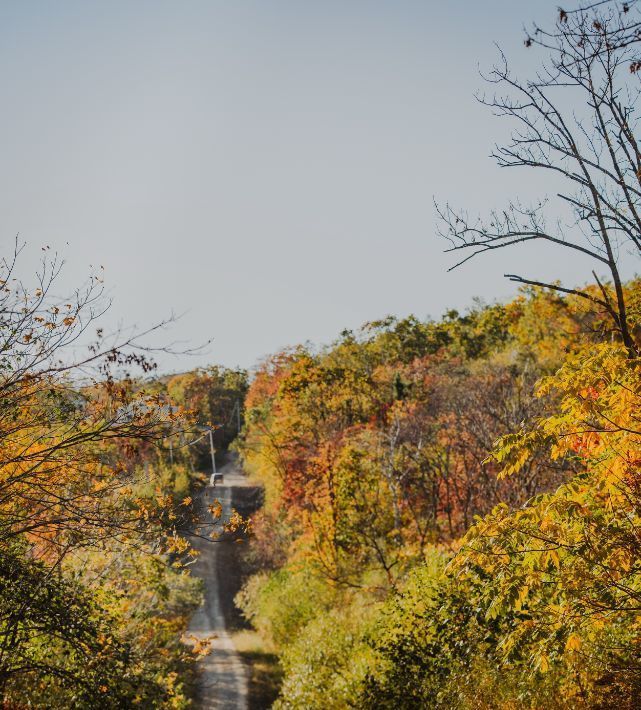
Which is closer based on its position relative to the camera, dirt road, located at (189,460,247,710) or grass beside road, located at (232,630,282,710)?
dirt road, located at (189,460,247,710)

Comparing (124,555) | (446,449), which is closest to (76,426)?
(124,555)

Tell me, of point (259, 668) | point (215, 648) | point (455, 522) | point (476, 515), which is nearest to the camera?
point (476, 515)

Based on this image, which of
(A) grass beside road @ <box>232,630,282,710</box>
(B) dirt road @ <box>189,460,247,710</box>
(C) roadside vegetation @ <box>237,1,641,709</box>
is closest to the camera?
(C) roadside vegetation @ <box>237,1,641,709</box>

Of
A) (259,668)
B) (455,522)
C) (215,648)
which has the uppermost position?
(455,522)

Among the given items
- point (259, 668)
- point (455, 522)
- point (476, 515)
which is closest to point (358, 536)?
point (455, 522)

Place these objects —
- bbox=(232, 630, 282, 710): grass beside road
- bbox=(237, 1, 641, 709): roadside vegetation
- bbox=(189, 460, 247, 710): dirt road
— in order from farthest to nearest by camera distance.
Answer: bbox=(232, 630, 282, 710): grass beside road, bbox=(189, 460, 247, 710): dirt road, bbox=(237, 1, 641, 709): roadside vegetation

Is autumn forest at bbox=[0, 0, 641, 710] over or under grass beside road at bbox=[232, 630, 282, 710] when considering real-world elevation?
over

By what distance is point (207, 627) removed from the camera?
27.1 m

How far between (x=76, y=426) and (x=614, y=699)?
699cm

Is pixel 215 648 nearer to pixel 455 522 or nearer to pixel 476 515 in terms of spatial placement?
pixel 455 522

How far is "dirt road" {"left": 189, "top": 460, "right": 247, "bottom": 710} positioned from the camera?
19812 mm

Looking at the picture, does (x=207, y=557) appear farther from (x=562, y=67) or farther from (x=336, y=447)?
(x=562, y=67)

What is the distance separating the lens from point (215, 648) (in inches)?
970

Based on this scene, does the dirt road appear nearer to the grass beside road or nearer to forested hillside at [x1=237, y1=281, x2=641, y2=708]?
the grass beside road
